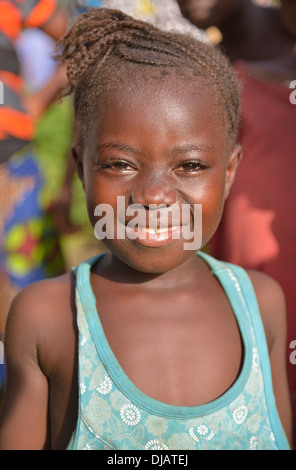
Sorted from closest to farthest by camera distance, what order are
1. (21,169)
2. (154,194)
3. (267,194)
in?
(154,194) → (267,194) → (21,169)

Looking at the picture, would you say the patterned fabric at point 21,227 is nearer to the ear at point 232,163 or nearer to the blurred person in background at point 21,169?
the blurred person in background at point 21,169

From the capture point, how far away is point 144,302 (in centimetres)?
131

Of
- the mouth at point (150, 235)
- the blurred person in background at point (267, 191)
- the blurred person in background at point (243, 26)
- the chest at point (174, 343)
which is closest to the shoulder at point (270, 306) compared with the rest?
the chest at point (174, 343)

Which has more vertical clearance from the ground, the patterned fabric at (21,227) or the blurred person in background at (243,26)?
the blurred person in background at (243,26)

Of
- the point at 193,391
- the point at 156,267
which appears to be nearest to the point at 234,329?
the point at 193,391

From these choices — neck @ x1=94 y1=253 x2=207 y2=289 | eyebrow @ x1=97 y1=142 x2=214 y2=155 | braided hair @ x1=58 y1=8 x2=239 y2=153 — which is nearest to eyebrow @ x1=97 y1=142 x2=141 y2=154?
eyebrow @ x1=97 y1=142 x2=214 y2=155

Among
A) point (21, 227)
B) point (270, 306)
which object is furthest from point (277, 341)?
point (21, 227)

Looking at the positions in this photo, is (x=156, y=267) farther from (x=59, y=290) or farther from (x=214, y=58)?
(x=214, y=58)

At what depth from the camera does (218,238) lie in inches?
76.7

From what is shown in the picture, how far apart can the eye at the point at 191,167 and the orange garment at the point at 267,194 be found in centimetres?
64

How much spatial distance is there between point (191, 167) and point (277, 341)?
0.58 m

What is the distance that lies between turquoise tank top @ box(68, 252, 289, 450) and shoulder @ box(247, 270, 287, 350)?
16 centimetres

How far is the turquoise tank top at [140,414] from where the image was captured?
1.19 metres

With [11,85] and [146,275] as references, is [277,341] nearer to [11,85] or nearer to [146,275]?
[146,275]
